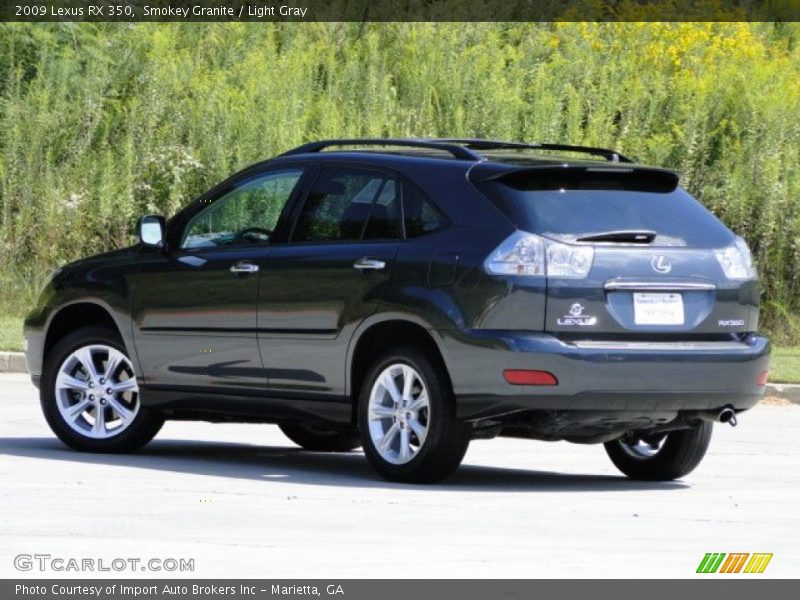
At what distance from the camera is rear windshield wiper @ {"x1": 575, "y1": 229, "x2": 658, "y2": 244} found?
10.4m

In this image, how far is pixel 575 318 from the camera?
1018cm

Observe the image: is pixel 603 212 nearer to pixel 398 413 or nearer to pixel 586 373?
pixel 586 373

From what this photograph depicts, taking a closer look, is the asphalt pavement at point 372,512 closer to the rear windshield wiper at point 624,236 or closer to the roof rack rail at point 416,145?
the rear windshield wiper at point 624,236

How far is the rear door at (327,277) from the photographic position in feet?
35.6

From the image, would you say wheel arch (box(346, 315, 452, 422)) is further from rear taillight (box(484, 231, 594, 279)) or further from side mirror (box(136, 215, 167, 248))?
side mirror (box(136, 215, 167, 248))

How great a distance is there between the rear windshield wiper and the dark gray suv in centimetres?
2

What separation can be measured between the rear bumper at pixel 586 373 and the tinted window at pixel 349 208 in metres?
0.96

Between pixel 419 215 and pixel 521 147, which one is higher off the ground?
pixel 521 147

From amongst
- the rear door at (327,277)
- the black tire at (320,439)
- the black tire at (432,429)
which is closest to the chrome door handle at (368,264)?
the rear door at (327,277)

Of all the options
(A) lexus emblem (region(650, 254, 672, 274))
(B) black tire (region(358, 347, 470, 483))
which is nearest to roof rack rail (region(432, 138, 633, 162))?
(A) lexus emblem (region(650, 254, 672, 274))

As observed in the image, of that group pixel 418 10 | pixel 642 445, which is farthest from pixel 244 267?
pixel 418 10

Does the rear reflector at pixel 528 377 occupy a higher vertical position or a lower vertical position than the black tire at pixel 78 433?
higher

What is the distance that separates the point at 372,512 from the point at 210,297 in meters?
2.56

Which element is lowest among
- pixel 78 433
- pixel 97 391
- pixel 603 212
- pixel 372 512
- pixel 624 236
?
pixel 78 433
